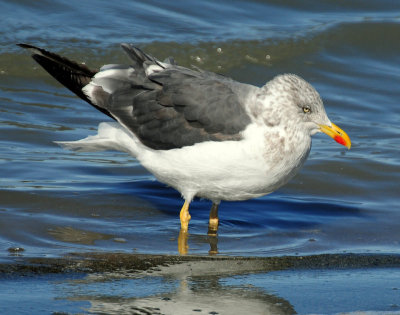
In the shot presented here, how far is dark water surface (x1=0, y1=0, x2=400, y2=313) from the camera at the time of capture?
571 cm

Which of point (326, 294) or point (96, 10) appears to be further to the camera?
point (96, 10)

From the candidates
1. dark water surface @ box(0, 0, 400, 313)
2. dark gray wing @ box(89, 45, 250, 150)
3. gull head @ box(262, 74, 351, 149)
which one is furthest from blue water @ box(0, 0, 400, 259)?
gull head @ box(262, 74, 351, 149)

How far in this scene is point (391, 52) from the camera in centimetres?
1200

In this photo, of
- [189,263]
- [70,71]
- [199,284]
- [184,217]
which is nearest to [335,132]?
[184,217]

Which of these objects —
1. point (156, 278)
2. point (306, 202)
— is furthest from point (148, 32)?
point (156, 278)

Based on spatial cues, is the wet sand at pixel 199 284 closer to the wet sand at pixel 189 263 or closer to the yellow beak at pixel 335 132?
the wet sand at pixel 189 263

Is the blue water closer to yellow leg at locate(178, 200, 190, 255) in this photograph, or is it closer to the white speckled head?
yellow leg at locate(178, 200, 190, 255)

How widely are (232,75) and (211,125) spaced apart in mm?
5753

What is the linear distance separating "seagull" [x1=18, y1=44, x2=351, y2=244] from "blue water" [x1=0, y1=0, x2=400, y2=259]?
498 millimetres

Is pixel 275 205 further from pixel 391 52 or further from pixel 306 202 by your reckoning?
pixel 391 52

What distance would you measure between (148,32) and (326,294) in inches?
315

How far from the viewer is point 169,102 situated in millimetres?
5652

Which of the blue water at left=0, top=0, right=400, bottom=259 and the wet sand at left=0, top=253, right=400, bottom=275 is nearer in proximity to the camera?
the wet sand at left=0, top=253, right=400, bottom=275

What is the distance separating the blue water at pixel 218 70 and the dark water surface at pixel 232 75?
0.02m
